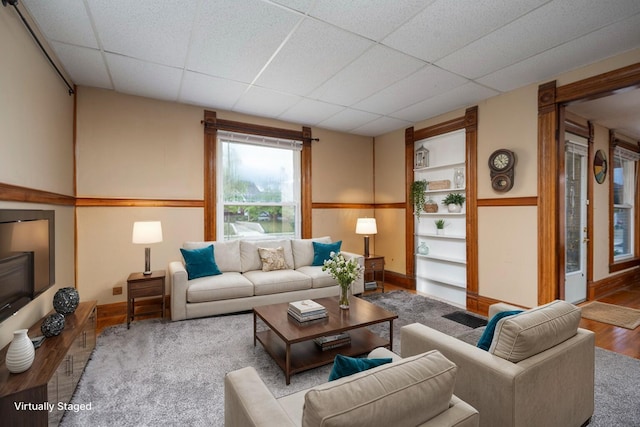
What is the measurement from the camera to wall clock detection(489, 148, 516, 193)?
3.63 m

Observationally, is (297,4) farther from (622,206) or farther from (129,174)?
(622,206)

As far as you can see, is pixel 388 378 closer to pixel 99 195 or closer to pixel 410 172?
pixel 99 195

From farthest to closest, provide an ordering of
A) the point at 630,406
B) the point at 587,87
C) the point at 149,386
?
the point at 587,87 < the point at 149,386 < the point at 630,406

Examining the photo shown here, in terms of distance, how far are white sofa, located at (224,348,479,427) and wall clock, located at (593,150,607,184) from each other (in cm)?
541

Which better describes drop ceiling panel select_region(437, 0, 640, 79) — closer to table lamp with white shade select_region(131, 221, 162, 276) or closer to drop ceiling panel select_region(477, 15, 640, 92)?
drop ceiling panel select_region(477, 15, 640, 92)

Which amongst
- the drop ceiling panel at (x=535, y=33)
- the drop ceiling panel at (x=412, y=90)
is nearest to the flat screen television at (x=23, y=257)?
the drop ceiling panel at (x=412, y=90)

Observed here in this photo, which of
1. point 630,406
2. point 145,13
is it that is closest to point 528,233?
point 630,406

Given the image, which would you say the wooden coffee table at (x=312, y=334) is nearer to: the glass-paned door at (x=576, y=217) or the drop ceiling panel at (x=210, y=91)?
the drop ceiling panel at (x=210, y=91)

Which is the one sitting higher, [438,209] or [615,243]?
[438,209]

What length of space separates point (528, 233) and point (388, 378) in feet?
11.3

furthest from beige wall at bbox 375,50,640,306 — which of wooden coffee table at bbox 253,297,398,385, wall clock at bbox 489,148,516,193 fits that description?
wooden coffee table at bbox 253,297,398,385

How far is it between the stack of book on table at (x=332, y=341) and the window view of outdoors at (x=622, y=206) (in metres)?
5.56

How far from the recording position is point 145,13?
228cm

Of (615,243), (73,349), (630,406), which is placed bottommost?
(630,406)
